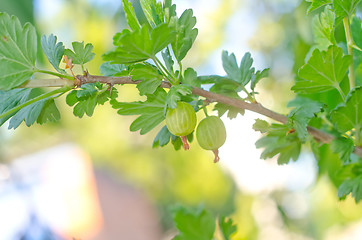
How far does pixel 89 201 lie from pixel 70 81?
320cm

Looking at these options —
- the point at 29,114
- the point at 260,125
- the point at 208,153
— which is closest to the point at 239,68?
the point at 260,125

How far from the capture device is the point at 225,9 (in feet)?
5.61

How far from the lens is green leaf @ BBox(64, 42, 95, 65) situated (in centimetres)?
24

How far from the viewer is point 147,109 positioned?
259 mm

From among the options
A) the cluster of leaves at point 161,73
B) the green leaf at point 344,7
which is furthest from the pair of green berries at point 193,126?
the green leaf at point 344,7

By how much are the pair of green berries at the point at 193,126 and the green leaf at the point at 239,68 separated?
48mm

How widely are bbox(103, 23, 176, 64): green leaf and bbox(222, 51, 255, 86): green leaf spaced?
85mm

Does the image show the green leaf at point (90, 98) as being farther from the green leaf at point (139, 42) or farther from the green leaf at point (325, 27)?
the green leaf at point (325, 27)

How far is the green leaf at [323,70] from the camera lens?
246 mm

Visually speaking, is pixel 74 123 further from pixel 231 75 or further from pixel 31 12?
pixel 231 75

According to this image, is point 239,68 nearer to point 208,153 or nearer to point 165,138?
point 165,138

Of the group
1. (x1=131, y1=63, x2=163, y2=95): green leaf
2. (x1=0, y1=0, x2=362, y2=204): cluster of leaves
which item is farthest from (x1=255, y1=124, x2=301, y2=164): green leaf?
(x1=131, y1=63, x2=163, y2=95): green leaf

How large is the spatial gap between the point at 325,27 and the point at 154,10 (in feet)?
0.44

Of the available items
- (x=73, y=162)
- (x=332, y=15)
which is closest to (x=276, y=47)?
(x=332, y=15)
